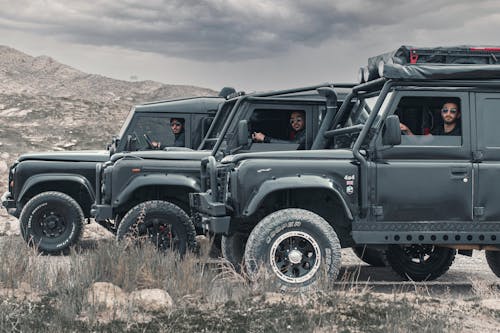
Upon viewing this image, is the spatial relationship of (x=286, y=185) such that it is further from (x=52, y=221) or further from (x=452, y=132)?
(x=52, y=221)

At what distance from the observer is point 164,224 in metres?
9.26

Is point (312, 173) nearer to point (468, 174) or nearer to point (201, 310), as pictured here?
point (468, 174)

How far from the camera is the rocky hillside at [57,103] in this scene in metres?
33.6

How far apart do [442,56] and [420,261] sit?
2.52 meters

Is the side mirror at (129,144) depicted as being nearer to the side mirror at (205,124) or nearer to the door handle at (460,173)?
the side mirror at (205,124)

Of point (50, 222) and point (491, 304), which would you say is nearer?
point (491, 304)

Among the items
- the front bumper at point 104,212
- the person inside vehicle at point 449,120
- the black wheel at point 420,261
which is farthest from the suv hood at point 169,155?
the person inside vehicle at point 449,120

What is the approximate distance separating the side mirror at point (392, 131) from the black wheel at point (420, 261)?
216cm

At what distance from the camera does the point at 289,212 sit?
23.3 feet

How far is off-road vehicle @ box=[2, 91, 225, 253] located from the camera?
1105 cm

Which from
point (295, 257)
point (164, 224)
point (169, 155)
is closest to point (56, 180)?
point (169, 155)

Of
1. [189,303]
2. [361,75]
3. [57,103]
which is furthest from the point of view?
[57,103]

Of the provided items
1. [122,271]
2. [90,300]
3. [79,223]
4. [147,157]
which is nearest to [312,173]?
[122,271]

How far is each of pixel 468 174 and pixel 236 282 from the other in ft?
8.42
